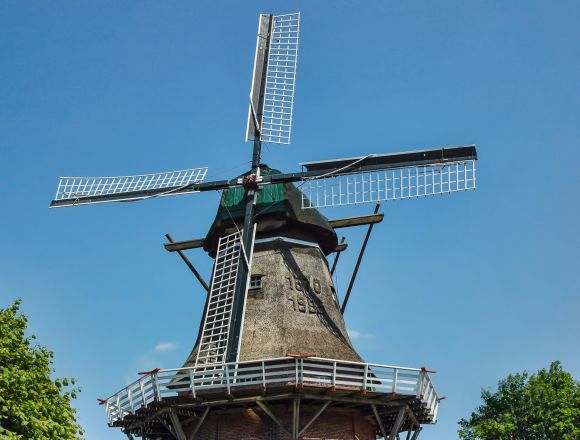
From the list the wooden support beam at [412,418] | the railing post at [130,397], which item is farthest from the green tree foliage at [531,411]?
the railing post at [130,397]

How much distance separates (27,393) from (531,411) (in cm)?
1982

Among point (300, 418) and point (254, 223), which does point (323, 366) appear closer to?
point (300, 418)

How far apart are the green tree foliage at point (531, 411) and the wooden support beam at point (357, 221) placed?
1192 cm

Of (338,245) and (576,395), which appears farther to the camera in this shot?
(576,395)

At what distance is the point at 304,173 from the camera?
60.8 ft

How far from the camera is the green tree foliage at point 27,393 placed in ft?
48.5

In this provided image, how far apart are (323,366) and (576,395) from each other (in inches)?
679

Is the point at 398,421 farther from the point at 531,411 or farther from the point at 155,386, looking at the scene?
the point at 531,411

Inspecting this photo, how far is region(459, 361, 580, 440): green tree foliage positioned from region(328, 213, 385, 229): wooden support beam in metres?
11.9

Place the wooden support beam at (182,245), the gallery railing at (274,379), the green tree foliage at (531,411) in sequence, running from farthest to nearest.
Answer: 1. the green tree foliage at (531,411)
2. the wooden support beam at (182,245)
3. the gallery railing at (274,379)

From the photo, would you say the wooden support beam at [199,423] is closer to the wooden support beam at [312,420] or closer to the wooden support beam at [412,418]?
the wooden support beam at [312,420]

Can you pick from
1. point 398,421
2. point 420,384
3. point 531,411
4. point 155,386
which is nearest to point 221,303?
point 155,386

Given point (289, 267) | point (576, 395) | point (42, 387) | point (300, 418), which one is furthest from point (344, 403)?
point (576, 395)

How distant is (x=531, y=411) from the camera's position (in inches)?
1045
